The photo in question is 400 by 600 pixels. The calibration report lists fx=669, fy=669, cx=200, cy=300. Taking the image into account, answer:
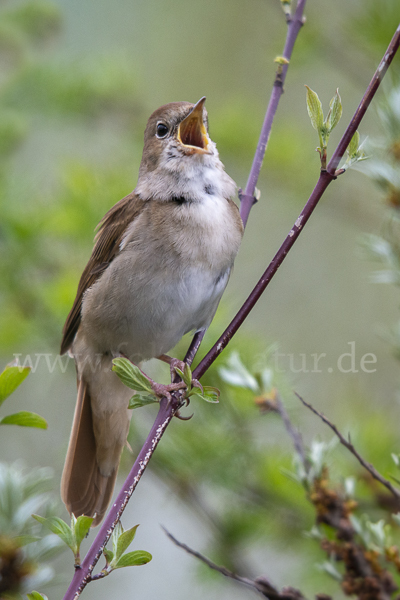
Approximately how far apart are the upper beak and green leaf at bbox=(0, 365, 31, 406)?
1.26m

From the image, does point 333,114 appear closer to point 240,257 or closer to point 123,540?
point 123,540

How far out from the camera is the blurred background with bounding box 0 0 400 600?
7.03 feet

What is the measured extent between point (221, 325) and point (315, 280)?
2.47 metres

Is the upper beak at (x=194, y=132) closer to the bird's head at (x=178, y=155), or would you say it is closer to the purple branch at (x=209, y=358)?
the bird's head at (x=178, y=155)

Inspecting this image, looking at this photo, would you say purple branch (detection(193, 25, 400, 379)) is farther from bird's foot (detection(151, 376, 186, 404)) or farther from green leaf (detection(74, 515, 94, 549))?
green leaf (detection(74, 515, 94, 549))

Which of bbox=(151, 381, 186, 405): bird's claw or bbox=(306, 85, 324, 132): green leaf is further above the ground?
bbox=(306, 85, 324, 132): green leaf

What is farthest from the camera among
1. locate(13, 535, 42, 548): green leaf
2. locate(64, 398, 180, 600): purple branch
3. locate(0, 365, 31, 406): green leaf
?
locate(13, 535, 42, 548): green leaf

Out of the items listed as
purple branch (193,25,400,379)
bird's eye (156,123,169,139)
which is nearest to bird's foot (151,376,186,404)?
purple branch (193,25,400,379)

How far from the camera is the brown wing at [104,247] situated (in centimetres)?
233

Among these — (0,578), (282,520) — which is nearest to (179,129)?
(282,520)

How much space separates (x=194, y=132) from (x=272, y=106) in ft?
2.94

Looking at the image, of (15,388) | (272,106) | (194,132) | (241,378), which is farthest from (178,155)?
(15,388)

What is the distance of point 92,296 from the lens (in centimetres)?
239

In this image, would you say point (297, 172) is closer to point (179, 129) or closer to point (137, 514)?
point (179, 129)
